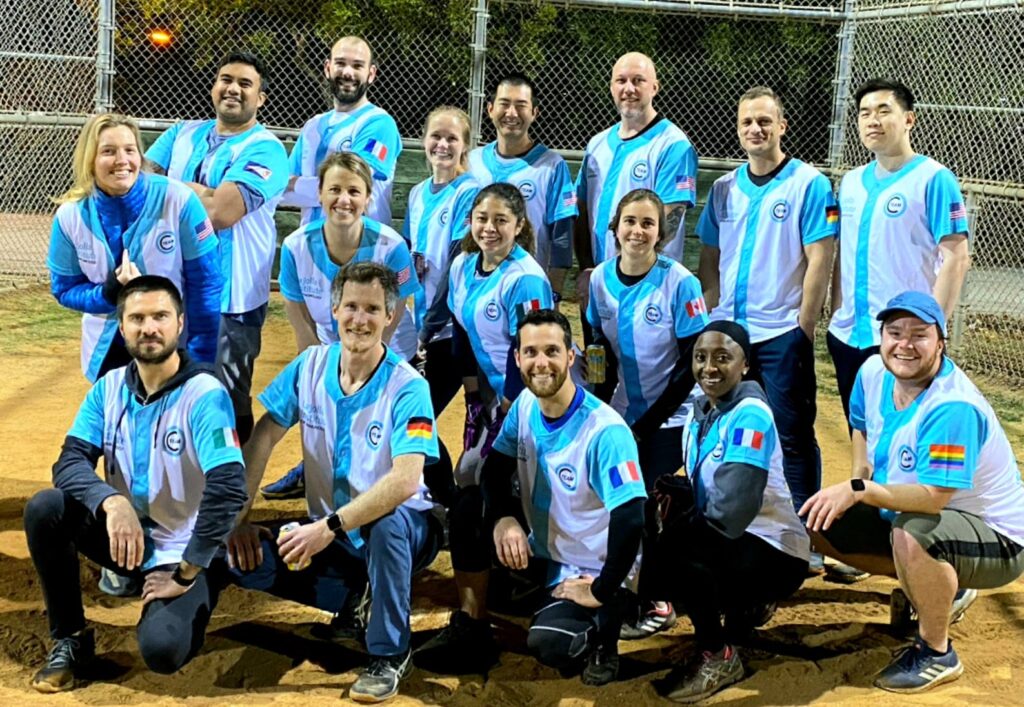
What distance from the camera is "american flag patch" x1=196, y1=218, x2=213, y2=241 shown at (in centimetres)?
522

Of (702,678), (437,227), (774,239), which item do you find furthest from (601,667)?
(437,227)

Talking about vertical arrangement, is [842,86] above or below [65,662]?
above

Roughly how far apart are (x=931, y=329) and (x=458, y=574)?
6.26 ft

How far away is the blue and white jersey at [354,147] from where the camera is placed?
656cm

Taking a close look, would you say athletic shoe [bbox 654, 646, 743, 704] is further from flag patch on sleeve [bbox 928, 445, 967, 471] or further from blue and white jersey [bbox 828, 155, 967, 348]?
blue and white jersey [bbox 828, 155, 967, 348]

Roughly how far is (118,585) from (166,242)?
1390 mm

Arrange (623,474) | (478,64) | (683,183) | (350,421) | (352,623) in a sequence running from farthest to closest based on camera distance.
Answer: (478,64), (683,183), (352,623), (350,421), (623,474)

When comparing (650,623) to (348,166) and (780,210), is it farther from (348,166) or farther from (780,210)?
(348,166)

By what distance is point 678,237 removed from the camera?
661 centimetres

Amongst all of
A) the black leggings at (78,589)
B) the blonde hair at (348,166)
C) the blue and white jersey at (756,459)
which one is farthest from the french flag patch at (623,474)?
the blonde hair at (348,166)

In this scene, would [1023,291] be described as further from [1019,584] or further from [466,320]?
[466,320]

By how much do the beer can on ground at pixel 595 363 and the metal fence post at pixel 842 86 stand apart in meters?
5.50

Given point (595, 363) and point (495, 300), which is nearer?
point (595, 363)

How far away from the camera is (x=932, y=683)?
14.6ft
